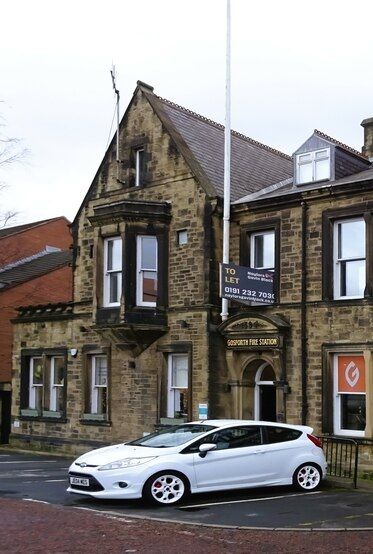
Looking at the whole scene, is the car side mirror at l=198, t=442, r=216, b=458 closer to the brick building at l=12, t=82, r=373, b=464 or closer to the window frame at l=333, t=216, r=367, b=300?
the brick building at l=12, t=82, r=373, b=464

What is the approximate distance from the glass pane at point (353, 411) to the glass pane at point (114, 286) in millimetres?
7724

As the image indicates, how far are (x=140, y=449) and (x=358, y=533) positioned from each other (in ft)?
16.0

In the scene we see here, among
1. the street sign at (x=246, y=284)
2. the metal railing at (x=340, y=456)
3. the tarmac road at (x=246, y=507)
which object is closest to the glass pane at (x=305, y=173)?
the street sign at (x=246, y=284)

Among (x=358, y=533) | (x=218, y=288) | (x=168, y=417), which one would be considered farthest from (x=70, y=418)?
(x=358, y=533)

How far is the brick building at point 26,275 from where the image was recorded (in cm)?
3581

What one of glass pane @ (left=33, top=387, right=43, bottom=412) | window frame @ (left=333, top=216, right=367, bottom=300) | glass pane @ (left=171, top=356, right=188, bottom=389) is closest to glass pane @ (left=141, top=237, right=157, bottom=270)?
glass pane @ (left=171, top=356, right=188, bottom=389)

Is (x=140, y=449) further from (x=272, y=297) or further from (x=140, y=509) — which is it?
(x=272, y=297)

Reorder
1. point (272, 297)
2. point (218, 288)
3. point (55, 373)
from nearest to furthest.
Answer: point (272, 297)
point (218, 288)
point (55, 373)

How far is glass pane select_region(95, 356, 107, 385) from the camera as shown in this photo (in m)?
26.6

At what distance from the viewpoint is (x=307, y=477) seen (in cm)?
1684

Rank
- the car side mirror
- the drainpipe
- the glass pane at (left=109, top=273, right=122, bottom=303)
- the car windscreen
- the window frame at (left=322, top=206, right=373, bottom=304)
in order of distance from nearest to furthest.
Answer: the car side mirror → the car windscreen → the window frame at (left=322, top=206, right=373, bottom=304) → the drainpipe → the glass pane at (left=109, top=273, right=122, bottom=303)

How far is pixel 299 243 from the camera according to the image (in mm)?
22297

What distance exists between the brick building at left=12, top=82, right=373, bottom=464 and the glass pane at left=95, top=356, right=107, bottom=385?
→ 0.06 meters

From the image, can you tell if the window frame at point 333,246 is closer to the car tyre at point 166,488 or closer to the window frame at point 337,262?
the window frame at point 337,262
